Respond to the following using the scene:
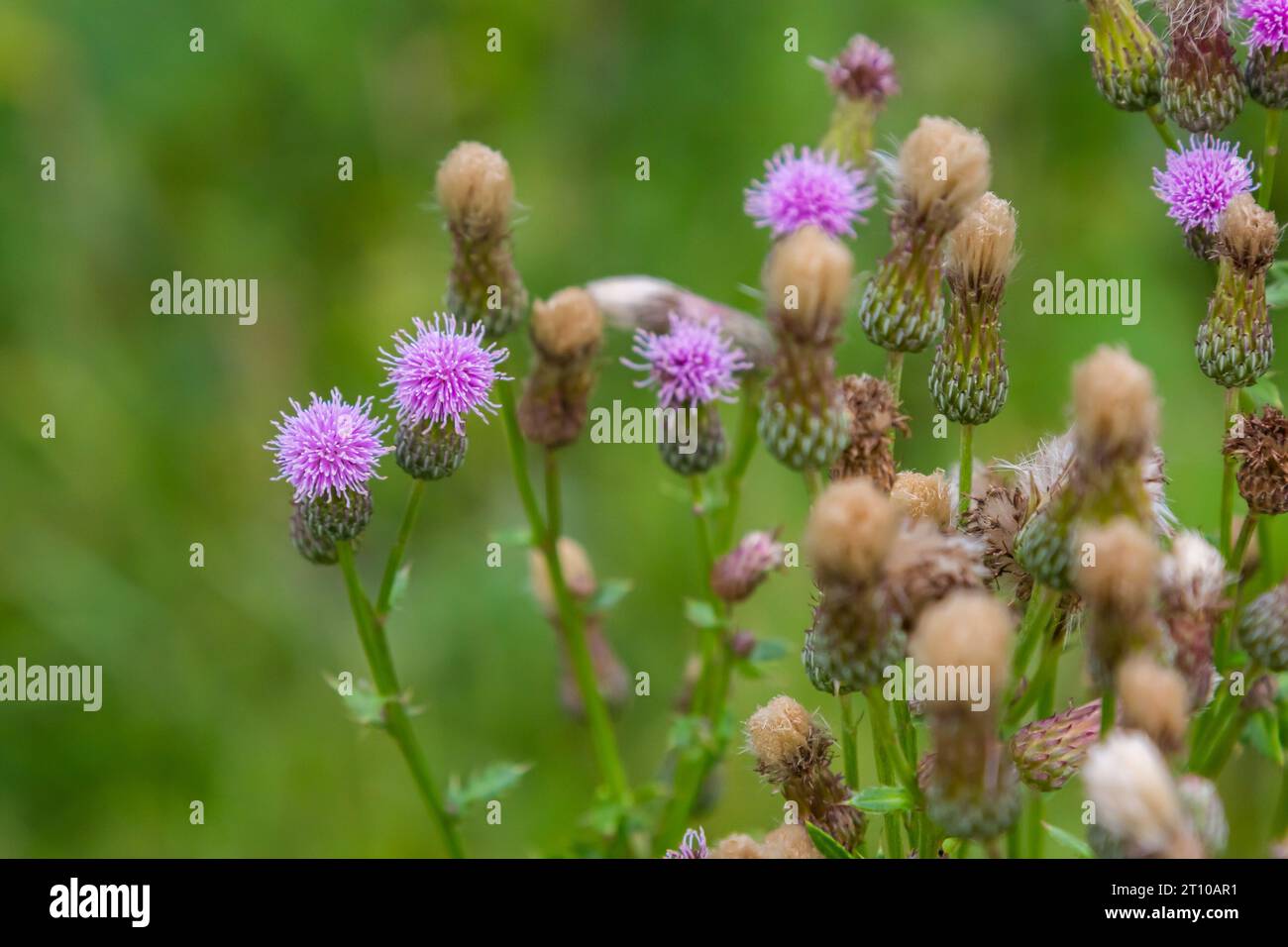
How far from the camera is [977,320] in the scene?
2.39 m

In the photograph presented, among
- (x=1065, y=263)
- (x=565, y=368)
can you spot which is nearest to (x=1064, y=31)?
(x=1065, y=263)

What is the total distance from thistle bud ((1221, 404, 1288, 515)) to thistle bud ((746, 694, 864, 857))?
31.6 inches

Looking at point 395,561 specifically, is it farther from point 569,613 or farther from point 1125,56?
point 1125,56

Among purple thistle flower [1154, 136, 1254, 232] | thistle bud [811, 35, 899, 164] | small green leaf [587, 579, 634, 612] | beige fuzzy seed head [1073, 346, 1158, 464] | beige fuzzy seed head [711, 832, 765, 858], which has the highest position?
thistle bud [811, 35, 899, 164]

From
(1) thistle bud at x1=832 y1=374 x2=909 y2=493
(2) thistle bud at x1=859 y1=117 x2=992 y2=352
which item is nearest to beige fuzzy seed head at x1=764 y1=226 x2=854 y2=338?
(1) thistle bud at x1=832 y1=374 x2=909 y2=493

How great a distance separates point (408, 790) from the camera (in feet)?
13.4

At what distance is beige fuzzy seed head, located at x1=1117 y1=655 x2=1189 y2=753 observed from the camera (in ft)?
4.84

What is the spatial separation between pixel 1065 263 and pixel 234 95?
291cm

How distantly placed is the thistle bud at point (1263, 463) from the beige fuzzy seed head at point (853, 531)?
0.87 m

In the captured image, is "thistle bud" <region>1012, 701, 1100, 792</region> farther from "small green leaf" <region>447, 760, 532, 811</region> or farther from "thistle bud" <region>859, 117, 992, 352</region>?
"small green leaf" <region>447, 760, 532, 811</region>

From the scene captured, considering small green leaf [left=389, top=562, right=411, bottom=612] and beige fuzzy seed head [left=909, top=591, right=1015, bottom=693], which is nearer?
beige fuzzy seed head [left=909, top=591, right=1015, bottom=693]

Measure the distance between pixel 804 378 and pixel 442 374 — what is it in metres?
0.73

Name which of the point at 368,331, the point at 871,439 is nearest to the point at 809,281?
the point at 871,439

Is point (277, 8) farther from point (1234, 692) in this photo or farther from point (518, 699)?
point (1234, 692)
